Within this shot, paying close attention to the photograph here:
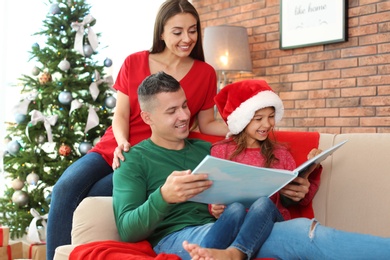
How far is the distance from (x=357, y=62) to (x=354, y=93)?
0.75 ft

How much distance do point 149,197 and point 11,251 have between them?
211cm

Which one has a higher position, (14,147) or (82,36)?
(82,36)

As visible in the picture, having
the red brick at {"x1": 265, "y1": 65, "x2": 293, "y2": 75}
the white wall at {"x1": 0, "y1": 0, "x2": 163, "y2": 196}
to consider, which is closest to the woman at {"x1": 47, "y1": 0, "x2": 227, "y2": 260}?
the white wall at {"x1": 0, "y1": 0, "x2": 163, "y2": 196}

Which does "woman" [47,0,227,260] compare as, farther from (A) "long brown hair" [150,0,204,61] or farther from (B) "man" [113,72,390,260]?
(B) "man" [113,72,390,260]

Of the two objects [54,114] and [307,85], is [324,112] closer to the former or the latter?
Answer: [307,85]

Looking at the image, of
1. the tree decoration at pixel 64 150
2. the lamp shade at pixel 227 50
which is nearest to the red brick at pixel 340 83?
the lamp shade at pixel 227 50

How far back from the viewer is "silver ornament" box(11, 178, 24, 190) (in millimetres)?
3822

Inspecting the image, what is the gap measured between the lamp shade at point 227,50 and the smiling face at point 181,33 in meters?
2.16

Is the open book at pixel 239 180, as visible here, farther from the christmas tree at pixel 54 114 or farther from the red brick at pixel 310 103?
the red brick at pixel 310 103

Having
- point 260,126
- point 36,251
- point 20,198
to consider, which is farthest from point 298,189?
point 20,198

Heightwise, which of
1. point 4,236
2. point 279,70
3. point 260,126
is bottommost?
point 4,236

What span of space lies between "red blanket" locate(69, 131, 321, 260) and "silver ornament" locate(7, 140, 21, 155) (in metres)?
2.02

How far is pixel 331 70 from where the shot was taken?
4.41 metres

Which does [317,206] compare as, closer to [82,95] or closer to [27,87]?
[82,95]
